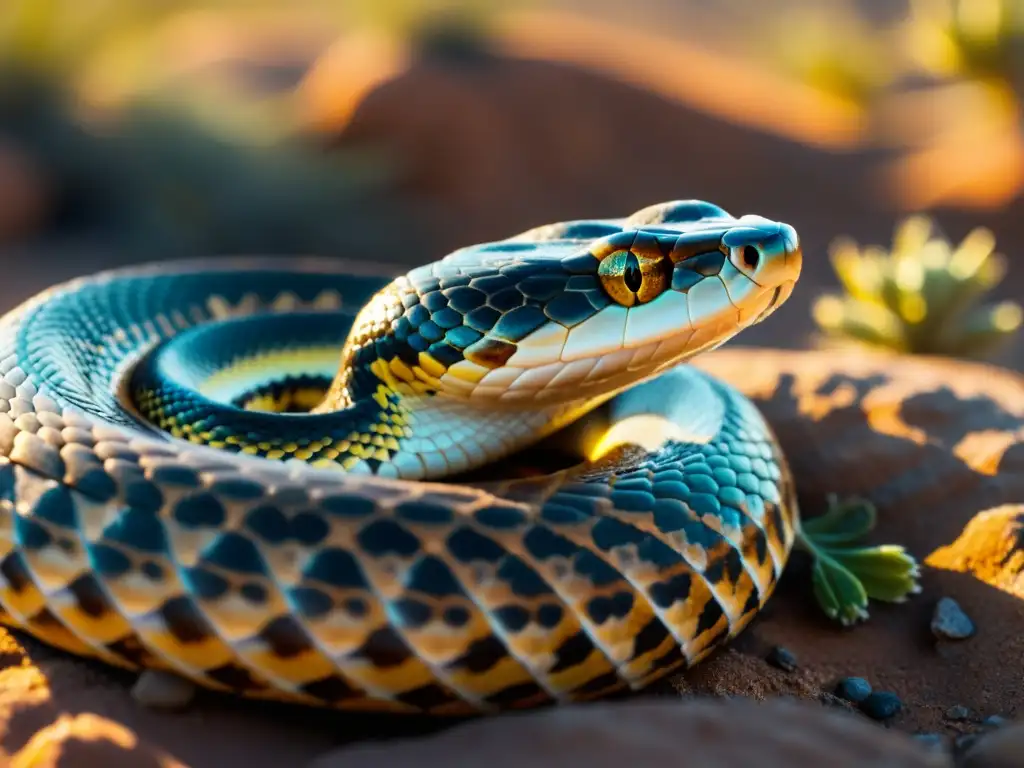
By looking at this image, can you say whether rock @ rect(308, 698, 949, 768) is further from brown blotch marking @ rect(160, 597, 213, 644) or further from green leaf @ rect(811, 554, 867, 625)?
green leaf @ rect(811, 554, 867, 625)

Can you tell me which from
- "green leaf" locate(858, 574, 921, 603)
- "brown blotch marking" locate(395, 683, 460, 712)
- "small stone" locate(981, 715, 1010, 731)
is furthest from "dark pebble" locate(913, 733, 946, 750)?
"brown blotch marking" locate(395, 683, 460, 712)

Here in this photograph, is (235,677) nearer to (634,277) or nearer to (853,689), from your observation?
(634,277)

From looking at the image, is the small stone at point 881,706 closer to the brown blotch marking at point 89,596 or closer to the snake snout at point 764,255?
the snake snout at point 764,255

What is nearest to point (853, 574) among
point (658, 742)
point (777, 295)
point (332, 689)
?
point (777, 295)

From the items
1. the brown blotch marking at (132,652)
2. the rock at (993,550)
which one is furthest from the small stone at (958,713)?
the brown blotch marking at (132,652)

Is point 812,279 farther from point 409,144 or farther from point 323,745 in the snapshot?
point 323,745

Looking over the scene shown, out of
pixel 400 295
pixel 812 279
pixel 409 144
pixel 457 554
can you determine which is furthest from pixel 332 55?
pixel 457 554
